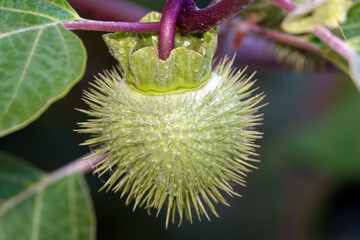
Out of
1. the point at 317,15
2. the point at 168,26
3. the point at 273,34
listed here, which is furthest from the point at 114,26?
the point at 273,34

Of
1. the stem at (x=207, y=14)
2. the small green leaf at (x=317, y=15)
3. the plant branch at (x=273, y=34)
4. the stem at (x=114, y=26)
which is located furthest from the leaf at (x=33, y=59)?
the plant branch at (x=273, y=34)

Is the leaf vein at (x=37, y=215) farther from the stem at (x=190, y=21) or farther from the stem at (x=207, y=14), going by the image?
the stem at (x=207, y=14)

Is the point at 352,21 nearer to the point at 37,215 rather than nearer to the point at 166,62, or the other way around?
the point at 166,62

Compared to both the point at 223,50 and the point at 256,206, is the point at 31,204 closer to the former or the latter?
the point at 223,50

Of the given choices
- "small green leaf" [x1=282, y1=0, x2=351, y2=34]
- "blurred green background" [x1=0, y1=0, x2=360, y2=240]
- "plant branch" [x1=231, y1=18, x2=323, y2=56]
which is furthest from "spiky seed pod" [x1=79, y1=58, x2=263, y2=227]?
"blurred green background" [x1=0, y1=0, x2=360, y2=240]

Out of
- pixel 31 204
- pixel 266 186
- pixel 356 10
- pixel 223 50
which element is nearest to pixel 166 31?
pixel 356 10

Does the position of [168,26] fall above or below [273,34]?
below

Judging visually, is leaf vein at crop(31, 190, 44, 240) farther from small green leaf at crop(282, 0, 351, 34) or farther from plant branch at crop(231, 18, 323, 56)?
small green leaf at crop(282, 0, 351, 34)
